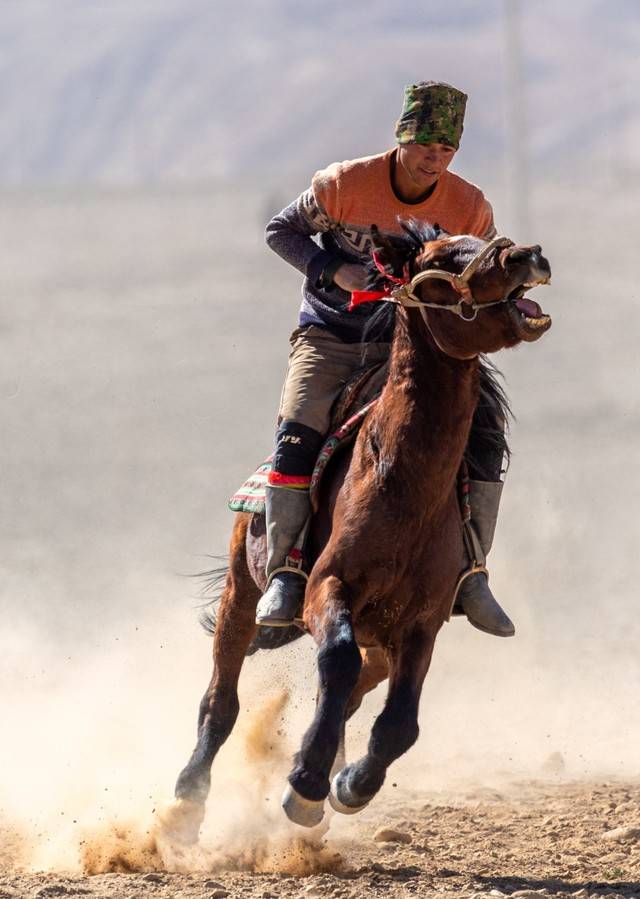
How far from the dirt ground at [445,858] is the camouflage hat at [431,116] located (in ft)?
A: 9.81

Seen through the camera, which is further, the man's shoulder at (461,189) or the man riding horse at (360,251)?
the man's shoulder at (461,189)

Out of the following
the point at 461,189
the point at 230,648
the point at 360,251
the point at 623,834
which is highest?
the point at 461,189

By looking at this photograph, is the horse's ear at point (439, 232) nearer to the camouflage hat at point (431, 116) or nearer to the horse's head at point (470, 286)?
the horse's head at point (470, 286)

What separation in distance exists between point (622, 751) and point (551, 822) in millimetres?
1912

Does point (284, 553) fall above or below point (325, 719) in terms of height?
above

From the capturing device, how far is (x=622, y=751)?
32.1 ft

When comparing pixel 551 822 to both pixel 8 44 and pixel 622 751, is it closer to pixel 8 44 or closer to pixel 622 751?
pixel 622 751

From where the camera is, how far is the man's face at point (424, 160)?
6.77m

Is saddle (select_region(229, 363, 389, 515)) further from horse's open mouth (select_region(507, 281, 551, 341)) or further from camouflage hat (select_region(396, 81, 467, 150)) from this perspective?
horse's open mouth (select_region(507, 281, 551, 341))

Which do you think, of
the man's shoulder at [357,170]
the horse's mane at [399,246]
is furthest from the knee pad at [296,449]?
the man's shoulder at [357,170]

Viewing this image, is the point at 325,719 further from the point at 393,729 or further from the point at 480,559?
the point at 480,559

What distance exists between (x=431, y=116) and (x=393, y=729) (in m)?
2.48

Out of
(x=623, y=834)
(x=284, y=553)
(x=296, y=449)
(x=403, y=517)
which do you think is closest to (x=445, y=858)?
(x=623, y=834)

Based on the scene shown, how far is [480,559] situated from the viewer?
6863 mm
